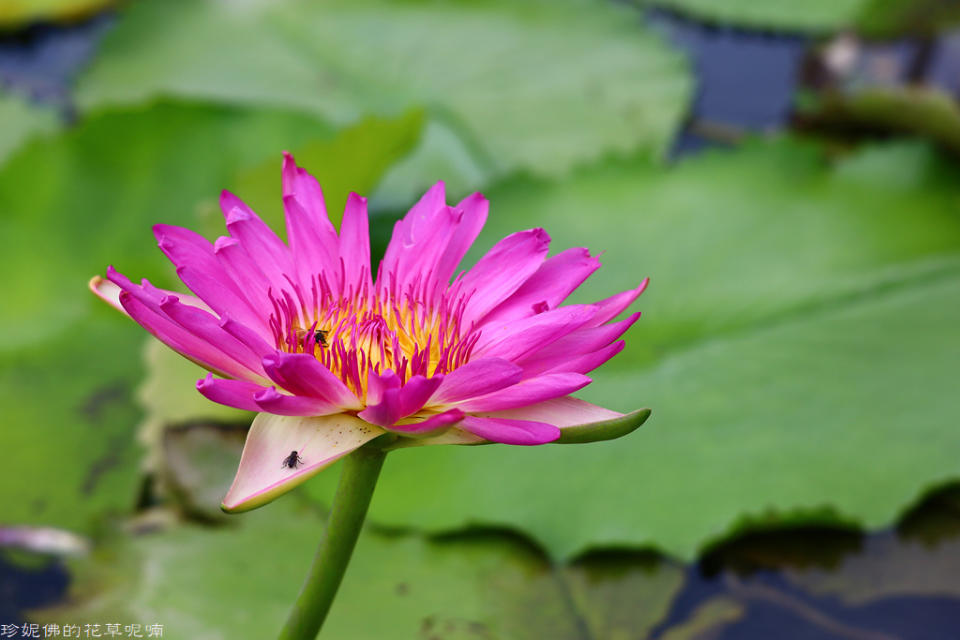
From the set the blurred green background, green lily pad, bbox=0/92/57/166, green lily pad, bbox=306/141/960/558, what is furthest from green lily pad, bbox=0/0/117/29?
green lily pad, bbox=306/141/960/558

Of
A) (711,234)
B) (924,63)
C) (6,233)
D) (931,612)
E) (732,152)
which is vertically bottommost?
(931,612)

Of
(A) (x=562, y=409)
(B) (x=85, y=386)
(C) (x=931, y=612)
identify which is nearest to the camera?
(A) (x=562, y=409)

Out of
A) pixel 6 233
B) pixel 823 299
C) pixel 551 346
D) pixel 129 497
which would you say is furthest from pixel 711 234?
pixel 6 233

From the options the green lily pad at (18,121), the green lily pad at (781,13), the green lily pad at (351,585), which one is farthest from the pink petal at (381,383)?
the green lily pad at (781,13)

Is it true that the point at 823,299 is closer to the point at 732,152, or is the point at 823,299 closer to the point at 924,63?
the point at 732,152

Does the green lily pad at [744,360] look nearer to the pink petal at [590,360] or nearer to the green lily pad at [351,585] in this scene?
the green lily pad at [351,585]

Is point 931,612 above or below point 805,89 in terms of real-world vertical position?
below

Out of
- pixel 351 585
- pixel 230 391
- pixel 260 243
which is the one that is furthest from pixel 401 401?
pixel 351 585

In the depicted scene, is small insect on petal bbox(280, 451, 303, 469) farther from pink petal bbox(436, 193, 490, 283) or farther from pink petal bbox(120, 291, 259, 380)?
pink petal bbox(436, 193, 490, 283)
